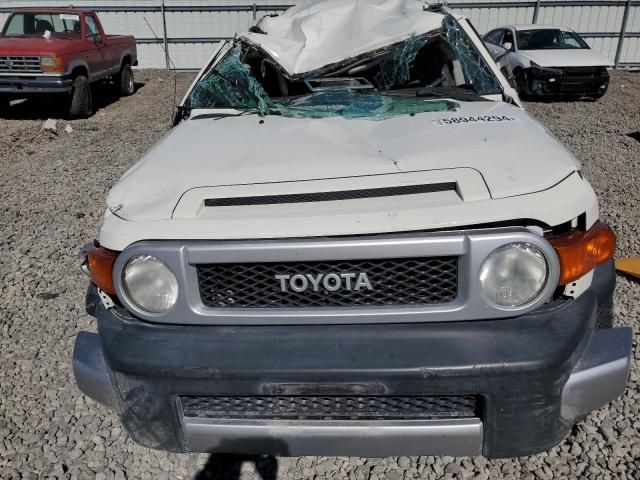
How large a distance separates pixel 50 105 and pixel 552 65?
32.6 ft

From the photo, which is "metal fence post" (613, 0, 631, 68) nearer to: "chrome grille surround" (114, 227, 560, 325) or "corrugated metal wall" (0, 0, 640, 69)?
"corrugated metal wall" (0, 0, 640, 69)

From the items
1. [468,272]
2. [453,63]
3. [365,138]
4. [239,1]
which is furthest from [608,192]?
[239,1]

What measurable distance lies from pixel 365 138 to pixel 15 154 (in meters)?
7.22

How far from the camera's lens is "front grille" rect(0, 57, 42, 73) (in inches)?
Answer: 368

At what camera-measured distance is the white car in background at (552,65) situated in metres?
10.4

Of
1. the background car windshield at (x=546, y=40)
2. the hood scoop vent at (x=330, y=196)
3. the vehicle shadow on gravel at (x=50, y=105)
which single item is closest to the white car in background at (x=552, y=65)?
the background car windshield at (x=546, y=40)

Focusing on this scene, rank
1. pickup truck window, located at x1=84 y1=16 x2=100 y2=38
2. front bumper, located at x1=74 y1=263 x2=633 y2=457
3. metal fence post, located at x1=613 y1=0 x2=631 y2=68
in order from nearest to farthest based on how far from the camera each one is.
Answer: front bumper, located at x1=74 y1=263 x2=633 y2=457, pickup truck window, located at x1=84 y1=16 x2=100 y2=38, metal fence post, located at x1=613 y1=0 x2=631 y2=68

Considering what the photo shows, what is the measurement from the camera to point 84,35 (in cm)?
1032

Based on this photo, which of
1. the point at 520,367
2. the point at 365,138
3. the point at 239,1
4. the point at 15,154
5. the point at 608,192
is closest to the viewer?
the point at 520,367

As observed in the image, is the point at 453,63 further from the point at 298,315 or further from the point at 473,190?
the point at 298,315

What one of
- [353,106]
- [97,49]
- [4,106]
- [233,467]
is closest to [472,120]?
[353,106]

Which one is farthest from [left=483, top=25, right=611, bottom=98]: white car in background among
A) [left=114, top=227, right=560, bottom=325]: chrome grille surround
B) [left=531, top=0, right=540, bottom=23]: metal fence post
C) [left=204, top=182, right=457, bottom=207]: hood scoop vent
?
[left=114, top=227, right=560, bottom=325]: chrome grille surround

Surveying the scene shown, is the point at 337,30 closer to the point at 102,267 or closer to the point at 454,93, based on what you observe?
the point at 454,93

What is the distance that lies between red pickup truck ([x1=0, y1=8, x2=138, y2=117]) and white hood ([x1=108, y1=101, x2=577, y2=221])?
27.1 feet
